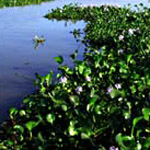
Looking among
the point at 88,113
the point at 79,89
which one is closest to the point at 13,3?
the point at 79,89

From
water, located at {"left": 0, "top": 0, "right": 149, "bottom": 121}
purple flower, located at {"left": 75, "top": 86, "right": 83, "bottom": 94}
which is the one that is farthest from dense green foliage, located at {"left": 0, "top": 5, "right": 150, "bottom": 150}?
water, located at {"left": 0, "top": 0, "right": 149, "bottom": 121}

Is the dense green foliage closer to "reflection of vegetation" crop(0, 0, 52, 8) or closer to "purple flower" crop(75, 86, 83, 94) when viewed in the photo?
"purple flower" crop(75, 86, 83, 94)

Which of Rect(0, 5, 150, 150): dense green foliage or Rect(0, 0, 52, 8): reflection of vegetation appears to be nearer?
Rect(0, 5, 150, 150): dense green foliage

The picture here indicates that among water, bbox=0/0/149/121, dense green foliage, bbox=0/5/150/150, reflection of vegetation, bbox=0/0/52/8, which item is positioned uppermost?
dense green foliage, bbox=0/5/150/150

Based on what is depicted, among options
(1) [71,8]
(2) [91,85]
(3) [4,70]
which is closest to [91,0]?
(1) [71,8]

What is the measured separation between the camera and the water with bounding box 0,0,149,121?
241 inches

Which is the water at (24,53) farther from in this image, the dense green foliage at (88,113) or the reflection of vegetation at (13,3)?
the reflection of vegetation at (13,3)

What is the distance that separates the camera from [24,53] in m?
8.85

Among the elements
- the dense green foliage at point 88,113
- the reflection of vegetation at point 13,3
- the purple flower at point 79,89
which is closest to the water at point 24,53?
the dense green foliage at point 88,113

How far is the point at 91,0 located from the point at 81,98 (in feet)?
81.1

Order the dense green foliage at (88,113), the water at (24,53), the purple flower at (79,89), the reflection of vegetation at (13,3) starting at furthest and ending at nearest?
the reflection of vegetation at (13,3) < the water at (24,53) < the purple flower at (79,89) < the dense green foliage at (88,113)

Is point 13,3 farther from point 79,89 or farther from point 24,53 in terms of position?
point 79,89

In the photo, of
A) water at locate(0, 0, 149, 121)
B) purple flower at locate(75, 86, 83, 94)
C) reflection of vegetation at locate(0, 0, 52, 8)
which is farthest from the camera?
reflection of vegetation at locate(0, 0, 52, 8)

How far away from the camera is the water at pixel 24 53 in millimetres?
6117
